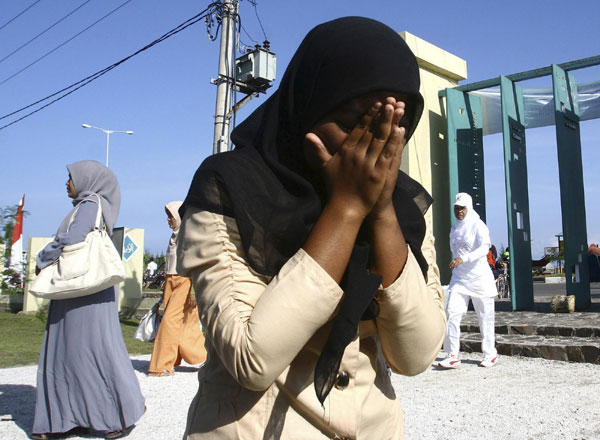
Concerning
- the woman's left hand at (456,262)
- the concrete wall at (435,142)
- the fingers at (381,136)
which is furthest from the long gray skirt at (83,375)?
the concrete wall at (435,142)

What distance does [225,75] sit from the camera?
12.0 metres

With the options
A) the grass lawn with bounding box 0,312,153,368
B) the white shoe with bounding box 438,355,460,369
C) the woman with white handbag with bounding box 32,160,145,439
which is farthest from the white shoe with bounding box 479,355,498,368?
the grass lawn with bounding box 0,312,153,368

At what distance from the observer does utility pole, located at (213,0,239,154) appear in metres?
11.6

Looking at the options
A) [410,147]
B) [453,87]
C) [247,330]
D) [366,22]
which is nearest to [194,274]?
[247,330]

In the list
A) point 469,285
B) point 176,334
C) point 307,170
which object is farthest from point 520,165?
point 307,170

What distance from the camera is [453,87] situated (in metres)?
11.3

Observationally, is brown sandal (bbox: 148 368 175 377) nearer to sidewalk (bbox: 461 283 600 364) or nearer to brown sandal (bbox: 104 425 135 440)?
brown sandal (bbox: 104 425 135 440)

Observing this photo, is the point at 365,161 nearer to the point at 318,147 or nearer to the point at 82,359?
the point at 318,147

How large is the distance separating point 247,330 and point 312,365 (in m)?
0.21

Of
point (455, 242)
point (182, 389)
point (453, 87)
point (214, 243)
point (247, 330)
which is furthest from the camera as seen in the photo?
point (453, 87)

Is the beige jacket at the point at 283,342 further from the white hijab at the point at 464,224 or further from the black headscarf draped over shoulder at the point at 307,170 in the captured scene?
the white hijab at the point at 464,224

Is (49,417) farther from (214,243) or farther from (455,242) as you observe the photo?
(455,242)

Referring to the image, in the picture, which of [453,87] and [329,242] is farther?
[453,87]

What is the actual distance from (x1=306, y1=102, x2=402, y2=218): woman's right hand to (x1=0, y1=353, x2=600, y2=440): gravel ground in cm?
347
